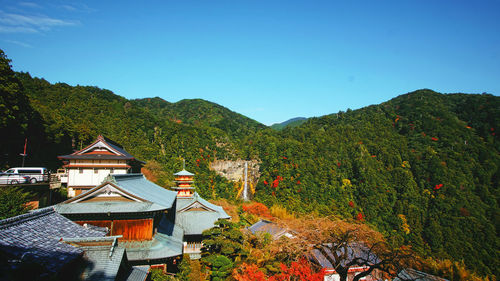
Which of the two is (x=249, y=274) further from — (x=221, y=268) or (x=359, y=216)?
(x=359, y=216)

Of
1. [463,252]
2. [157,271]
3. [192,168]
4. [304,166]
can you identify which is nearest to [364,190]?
[304,166]

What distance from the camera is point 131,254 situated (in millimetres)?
12352

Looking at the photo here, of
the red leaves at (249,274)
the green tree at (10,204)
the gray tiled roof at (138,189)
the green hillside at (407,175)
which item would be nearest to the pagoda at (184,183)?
the gray tiled roof at (138,189)

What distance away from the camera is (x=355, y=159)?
61219mm

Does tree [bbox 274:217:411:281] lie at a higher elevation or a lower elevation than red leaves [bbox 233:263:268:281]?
higher

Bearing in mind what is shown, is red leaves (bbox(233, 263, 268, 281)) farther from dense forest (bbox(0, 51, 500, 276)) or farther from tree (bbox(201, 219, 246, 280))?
dense forest (bbox(0, 51, 500, 276))

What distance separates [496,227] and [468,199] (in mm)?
6198

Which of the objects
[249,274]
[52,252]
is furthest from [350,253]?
[52,252]

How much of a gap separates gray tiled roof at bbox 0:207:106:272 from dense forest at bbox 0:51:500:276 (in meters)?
20.8

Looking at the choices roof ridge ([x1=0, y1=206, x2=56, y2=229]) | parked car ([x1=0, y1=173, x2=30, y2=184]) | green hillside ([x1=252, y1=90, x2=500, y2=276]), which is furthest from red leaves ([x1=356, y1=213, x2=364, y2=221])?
roof ridge ([x1=0, y1=206, x2=56, y2=229])

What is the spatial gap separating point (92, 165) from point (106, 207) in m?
12.2

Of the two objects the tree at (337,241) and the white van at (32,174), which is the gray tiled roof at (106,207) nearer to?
the white van at (32,174)

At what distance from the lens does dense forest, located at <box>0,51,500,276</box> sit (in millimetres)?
41906

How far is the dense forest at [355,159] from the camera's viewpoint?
41.9 m
